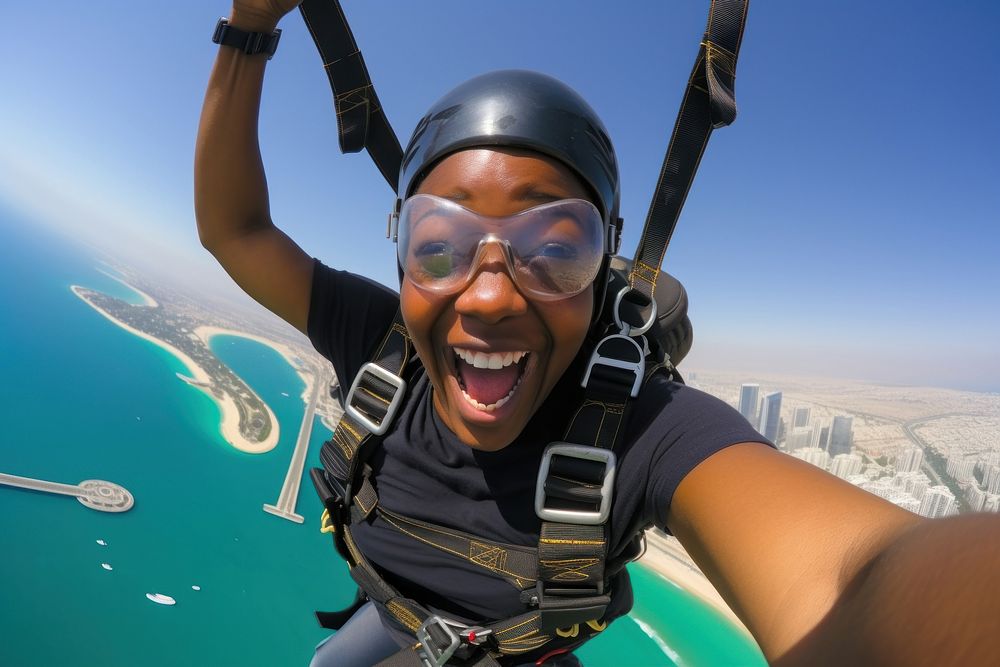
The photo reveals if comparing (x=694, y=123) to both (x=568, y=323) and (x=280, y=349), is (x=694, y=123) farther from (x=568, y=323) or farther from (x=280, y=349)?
(x=280, y=349)

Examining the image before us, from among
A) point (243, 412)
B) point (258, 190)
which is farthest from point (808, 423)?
point (258, 190)

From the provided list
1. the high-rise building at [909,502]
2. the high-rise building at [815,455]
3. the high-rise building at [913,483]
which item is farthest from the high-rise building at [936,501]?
the high-rise building at [815,455]

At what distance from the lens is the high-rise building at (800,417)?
87.5ft

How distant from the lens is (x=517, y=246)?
0.88 m

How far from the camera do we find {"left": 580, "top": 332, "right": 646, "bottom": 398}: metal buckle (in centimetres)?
89

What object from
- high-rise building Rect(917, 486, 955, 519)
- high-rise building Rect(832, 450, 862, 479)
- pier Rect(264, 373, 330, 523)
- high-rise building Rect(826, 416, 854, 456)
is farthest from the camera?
high-rise building Rect(826, 416, 854, 456)

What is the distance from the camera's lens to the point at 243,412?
6973mm

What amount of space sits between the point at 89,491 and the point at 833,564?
6.02m

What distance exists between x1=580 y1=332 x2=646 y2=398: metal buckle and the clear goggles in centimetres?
15

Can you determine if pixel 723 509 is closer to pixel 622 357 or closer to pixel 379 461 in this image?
pixel 622 357

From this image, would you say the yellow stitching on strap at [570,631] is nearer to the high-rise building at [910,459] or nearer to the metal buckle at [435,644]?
the metal buckle at [435,644]

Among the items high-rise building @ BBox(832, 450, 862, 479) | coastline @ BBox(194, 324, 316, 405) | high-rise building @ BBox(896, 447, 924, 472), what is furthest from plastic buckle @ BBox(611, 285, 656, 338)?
high-rise building @ BBox(896, 447, 924, 472)

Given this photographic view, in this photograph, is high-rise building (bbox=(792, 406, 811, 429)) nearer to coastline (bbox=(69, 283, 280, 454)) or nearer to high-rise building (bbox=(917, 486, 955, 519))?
high-rise building (bbox=(917, 486, 955, 519))

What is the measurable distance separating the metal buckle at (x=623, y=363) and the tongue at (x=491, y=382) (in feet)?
0.54
